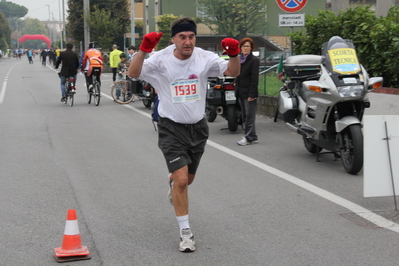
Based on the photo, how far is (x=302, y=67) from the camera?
30.5 ft

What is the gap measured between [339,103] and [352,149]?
2.27ft

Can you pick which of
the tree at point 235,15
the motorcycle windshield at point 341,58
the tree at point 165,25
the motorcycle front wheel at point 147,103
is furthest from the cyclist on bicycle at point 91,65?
the tree at point 165,25

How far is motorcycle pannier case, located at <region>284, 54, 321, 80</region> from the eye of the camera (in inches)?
365

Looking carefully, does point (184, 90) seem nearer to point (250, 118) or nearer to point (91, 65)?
point (250, 118)

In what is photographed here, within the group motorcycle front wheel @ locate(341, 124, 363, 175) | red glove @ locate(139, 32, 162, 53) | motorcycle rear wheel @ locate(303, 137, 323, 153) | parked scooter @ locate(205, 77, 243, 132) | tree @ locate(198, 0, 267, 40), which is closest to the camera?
red glove @ locate(139, 32, 162, 53)

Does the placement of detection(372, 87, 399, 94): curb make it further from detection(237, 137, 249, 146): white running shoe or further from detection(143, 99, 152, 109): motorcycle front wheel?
detection(143, 99, 152, 109): motorcycle front wheel

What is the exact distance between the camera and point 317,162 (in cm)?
880

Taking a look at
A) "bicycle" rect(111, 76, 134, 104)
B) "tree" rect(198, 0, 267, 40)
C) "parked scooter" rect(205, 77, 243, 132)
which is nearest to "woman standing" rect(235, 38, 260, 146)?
"parked scooter" rect(205, 77, 243, 132)

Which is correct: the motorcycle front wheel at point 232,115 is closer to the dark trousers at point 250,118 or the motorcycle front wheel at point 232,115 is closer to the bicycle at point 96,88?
the dark trousers at point 250,118

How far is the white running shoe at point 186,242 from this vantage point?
15.8ft

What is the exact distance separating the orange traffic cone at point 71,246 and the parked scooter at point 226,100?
7.25 meters

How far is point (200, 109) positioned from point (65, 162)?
13.9 ft

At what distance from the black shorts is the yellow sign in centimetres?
336

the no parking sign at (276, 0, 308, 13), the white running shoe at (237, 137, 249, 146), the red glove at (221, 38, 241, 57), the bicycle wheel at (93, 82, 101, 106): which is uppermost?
the no parking sign at (276, 0, 308, 13)
